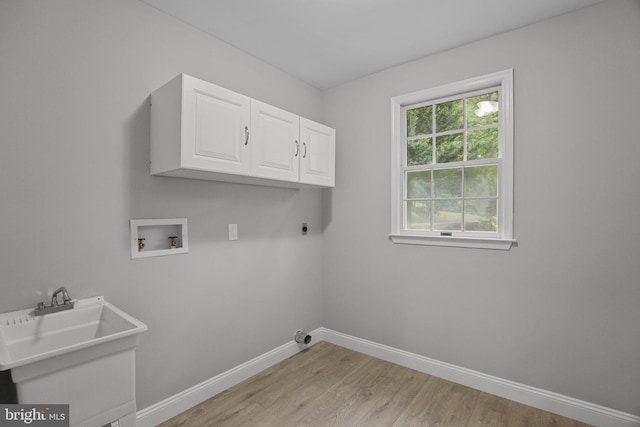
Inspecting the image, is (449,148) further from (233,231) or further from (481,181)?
(233,231)

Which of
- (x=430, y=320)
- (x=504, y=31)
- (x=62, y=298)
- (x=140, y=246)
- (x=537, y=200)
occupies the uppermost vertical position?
(x=504, y=31)

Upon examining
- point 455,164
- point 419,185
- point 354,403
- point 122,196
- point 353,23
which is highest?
point 353,23

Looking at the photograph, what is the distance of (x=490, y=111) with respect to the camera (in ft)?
8.10

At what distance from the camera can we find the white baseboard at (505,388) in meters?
1.96

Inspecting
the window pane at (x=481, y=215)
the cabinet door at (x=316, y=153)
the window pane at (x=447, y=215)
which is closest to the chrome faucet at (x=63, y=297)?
the cabinet door at (x=316, y=153)

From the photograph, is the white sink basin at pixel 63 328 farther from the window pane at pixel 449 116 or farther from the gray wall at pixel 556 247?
the window pane at pixel 449 116

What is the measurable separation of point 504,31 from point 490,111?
1.85 ft

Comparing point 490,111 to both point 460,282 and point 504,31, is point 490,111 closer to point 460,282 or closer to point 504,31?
point 504,31

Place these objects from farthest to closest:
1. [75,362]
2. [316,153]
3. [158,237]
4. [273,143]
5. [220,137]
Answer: [316,153]
[273,143]
[158,237]
[220,137]
[75,362]

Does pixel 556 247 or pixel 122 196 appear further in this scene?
pixel 556 247

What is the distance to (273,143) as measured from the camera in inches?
91.8

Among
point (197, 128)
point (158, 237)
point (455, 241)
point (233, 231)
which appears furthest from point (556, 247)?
point (158, 237)

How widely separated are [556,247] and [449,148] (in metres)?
1.08

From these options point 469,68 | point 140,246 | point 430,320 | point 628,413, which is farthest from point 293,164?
point 628,413
